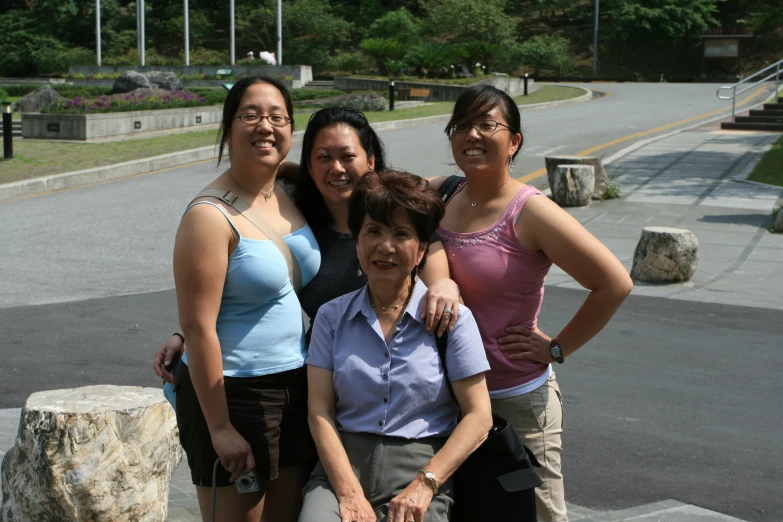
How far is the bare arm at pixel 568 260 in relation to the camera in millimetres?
3045

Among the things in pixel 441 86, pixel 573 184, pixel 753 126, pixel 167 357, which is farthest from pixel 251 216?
pixel 441 86

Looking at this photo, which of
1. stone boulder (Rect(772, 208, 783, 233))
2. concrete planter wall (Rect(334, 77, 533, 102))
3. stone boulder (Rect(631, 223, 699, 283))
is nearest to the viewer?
stone boulder (Rect(631, 223, 699, 283))

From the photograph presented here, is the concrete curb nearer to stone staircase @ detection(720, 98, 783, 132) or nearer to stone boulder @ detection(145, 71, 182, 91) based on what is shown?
stone staircase @ detection(720, 98, 783, 132)

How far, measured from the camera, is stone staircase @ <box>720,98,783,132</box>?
2508 cm

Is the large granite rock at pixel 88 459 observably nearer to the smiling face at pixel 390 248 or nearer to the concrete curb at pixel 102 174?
the smiling face at pixel 390 248

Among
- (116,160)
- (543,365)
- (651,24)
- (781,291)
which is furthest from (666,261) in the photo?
(651,24)

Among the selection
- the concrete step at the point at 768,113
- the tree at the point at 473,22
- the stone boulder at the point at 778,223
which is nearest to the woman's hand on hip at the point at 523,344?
the stone boulder at the point at 778,223

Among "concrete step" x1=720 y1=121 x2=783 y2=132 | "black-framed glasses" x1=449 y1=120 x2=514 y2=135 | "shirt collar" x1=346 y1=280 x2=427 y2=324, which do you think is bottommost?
"shirt collar" x1=346 y1=280 x2=427 y2=324

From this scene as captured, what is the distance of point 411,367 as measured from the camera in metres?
2.93

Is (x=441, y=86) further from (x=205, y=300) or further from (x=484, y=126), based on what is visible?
(x=205, y=300)

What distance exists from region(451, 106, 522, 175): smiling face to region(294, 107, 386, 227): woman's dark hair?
13.5 inches

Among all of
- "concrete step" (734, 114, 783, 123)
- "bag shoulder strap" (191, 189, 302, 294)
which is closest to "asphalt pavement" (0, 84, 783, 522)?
"bag shoulder strap" (191, 189, 302, 294)

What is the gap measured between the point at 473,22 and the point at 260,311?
4753 centimetres

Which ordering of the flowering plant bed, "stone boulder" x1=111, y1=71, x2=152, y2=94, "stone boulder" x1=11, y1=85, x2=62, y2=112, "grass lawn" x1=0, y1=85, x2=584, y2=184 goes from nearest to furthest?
"grass lawn" x1=0, y1=85, x2=584, y2=184
the flowering plant bed
"stone boulder" x1=11, y1=85, x2=62, y2=112
"stone boulder" x1=111, y1=71, x2=152, y2=94
